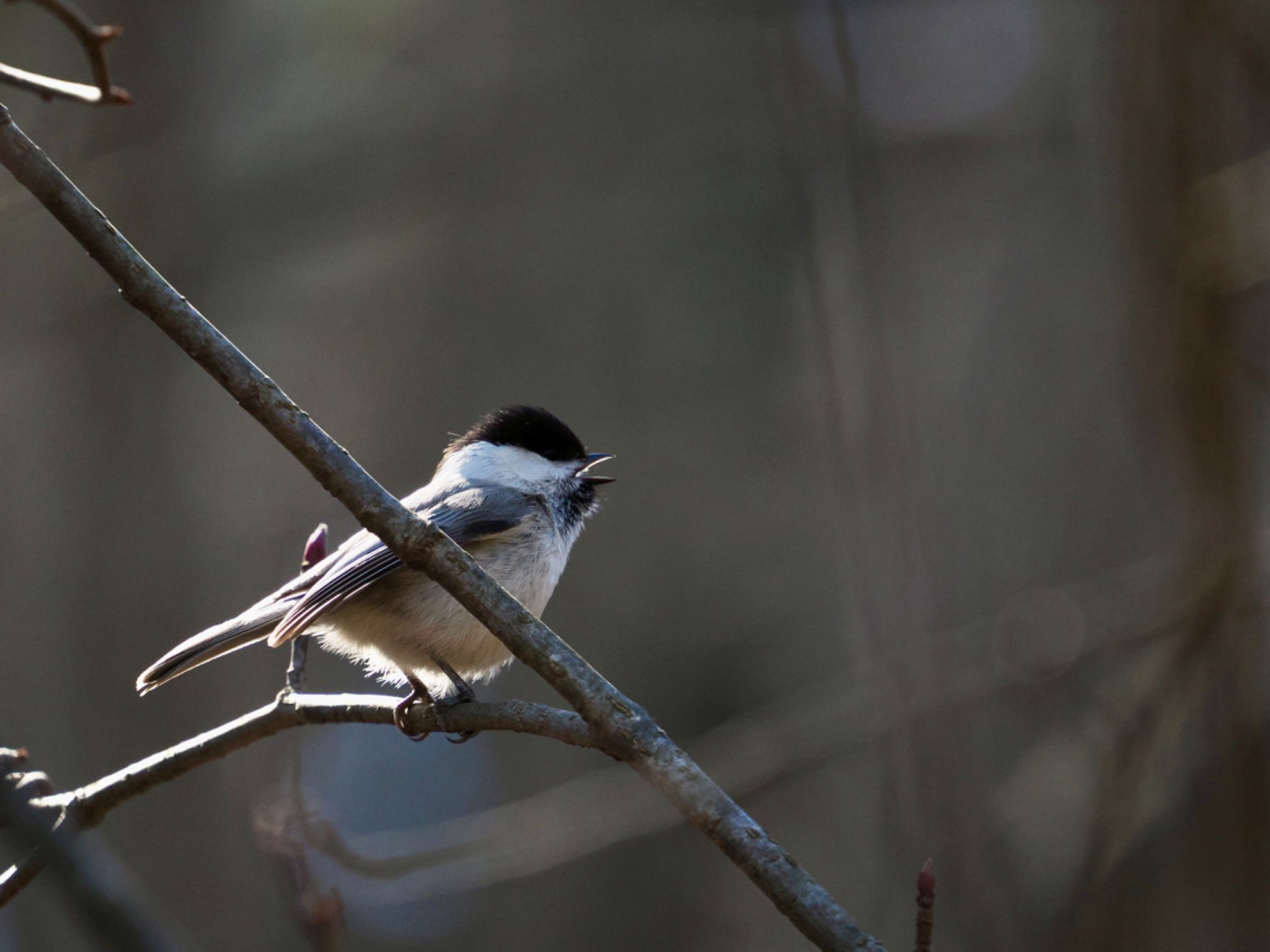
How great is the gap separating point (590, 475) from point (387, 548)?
0.93 metres

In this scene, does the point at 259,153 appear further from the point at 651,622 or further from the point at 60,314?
the point at 651,622

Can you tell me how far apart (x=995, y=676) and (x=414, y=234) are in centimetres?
354

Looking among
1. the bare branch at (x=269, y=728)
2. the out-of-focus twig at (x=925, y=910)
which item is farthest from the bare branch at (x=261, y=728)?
the out-of-focus twig at (x=925, y=910)

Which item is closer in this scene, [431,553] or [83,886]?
[83,886]

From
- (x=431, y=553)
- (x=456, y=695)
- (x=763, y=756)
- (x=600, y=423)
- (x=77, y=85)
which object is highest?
(x=77, y=85)

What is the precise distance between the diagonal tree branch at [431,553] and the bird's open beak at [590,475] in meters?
1.15

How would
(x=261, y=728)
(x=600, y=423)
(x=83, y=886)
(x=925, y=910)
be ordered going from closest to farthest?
(x=83, y=886) < (x=925, y=910) < (x=261, y=728) < (x=600, y=423)

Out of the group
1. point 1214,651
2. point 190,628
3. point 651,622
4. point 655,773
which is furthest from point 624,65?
point 655,773

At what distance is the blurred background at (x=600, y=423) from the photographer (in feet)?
9.98

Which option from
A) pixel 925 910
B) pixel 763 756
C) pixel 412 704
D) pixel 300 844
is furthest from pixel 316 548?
pixel 763 756

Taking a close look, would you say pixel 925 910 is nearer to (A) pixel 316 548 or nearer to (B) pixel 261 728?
(B) pixel 261 728

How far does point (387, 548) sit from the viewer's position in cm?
146

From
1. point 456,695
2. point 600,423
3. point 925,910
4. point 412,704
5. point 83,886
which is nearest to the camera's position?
point 83,886

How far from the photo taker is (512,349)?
506cm
